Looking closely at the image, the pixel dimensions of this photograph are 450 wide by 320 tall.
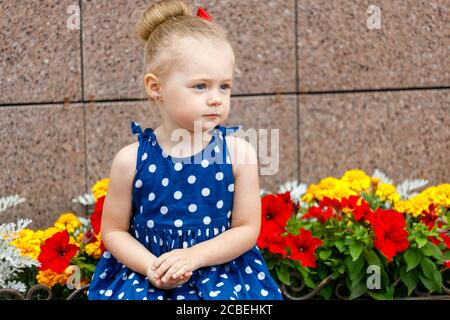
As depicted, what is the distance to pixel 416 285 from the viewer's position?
328 cm

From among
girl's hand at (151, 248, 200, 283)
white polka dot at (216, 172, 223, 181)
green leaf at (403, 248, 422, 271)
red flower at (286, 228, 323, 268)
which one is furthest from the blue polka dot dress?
Answer: green leaf at (403, 248, 422, 271)

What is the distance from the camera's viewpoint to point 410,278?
3254mm

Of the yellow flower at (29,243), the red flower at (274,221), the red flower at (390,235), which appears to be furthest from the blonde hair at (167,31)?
the yellow flower at (29,243)

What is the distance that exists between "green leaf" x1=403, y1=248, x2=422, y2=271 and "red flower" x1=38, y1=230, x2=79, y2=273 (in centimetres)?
162

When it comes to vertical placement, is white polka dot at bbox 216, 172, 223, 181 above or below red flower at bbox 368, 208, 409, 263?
above

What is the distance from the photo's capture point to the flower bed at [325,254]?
3219mm

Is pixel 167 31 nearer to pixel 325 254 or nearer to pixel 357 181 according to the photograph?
pixel 325 254

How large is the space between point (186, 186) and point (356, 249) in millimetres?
1056

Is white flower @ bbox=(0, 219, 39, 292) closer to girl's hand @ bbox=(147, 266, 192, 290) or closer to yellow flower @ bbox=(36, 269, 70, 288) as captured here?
yellow flower @ bbox=(36, 269, 70, 288)

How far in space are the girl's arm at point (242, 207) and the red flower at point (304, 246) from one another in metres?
0.57

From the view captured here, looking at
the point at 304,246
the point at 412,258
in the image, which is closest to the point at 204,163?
the point at 304,246

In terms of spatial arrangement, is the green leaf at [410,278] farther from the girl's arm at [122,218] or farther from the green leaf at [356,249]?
the girl's arm at [122,218]

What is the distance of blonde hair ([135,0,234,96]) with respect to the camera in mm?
2521

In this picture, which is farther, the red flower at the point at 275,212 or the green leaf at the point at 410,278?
the red flower at the point at 275,212
